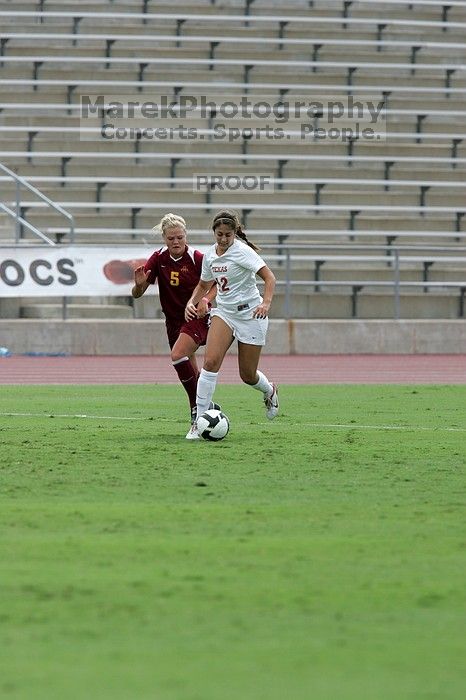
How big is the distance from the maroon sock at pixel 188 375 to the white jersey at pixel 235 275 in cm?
67

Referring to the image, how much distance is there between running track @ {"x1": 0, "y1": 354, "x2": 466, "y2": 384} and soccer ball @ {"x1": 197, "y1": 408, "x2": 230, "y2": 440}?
7.64 m

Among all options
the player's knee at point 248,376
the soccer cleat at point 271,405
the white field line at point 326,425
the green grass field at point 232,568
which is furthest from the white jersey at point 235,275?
the white field line at point 326,425

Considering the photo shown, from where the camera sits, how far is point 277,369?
66.5 feet

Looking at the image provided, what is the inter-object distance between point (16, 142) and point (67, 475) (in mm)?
21892

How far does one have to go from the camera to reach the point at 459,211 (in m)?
28.7

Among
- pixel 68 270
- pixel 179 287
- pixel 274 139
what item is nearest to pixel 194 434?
pixel 179 287

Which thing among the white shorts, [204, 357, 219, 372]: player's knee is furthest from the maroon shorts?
[204, 357, 219, 372]: player's knee

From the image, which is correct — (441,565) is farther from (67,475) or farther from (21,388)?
(21,388)

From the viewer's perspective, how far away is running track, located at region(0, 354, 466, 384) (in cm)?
1806

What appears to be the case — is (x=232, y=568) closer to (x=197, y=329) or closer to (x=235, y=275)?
(x=235, y=275)

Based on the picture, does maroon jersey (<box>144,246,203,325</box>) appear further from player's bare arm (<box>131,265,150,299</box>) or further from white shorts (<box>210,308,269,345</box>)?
white shorts (<box>210,308,269,345</box>)

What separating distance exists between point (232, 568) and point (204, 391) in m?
5.11

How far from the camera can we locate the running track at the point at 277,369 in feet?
59.3

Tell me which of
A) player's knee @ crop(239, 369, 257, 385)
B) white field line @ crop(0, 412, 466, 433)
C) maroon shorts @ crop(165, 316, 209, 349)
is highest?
maroon shorts @ crop(165, 316, 209, 349)
